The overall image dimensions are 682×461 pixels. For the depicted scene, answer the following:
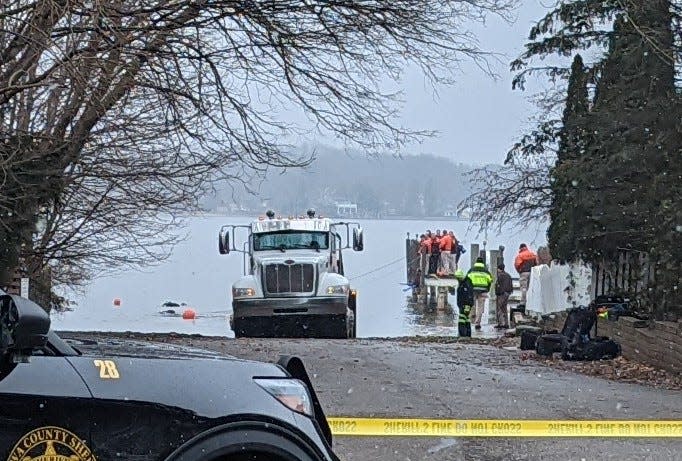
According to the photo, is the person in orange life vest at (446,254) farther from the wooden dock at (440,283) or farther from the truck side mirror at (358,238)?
the truck side mirror at (358,238)

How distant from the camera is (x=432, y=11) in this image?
14.4 meters

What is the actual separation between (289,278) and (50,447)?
17862mm

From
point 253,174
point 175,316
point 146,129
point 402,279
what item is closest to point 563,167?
point 253,174

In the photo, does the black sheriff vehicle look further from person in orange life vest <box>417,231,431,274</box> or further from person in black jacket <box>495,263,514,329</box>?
person in orange life vest <box>417,231,431,274</box>

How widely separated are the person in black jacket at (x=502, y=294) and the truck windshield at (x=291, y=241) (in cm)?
470

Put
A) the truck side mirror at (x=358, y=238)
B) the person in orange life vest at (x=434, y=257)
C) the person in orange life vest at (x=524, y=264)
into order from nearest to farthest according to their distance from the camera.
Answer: the truck side mirror at (x=358, y=238)
the person in orange life vest at (x=524, y=264)
the person in orange life vest at (x=434, y=257)

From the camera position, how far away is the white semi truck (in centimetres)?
2162

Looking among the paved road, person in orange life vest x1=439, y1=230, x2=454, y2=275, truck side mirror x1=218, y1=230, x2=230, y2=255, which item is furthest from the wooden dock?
the paved road

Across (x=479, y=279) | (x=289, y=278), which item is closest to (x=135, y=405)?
(x=289, y=278)

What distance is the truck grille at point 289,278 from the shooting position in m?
21.7

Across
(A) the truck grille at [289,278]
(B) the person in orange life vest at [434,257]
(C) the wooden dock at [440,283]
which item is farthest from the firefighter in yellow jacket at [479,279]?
(B) the person in orange life vest at [434,257]

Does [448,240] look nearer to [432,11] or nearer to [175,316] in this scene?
[175,316]

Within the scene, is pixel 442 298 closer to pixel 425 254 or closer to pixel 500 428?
pixel 425 254

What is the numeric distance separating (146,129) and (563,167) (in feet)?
25.8
